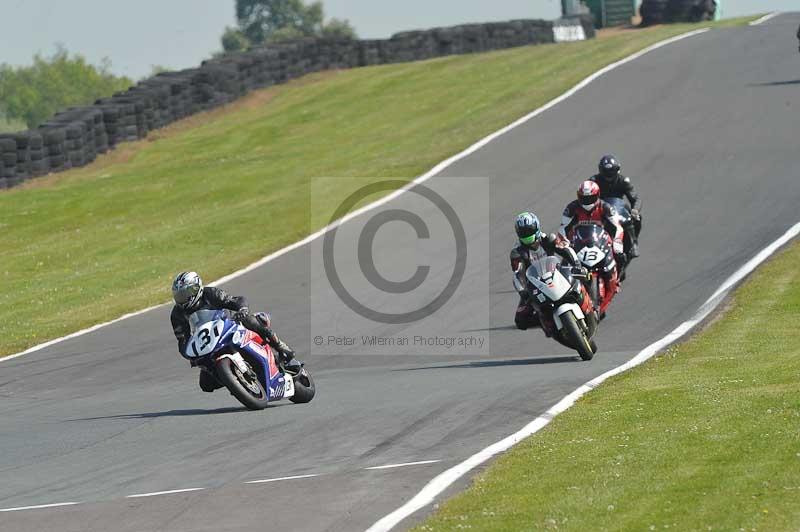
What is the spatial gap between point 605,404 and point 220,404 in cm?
414

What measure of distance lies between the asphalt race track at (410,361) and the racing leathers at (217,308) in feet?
1.92

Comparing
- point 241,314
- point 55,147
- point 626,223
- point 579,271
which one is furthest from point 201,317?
point 55,147

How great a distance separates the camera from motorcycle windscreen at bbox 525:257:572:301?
14398 millimetres

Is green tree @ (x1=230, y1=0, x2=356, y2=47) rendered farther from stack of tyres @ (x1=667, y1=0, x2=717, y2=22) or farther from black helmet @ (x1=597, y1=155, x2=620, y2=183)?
black helmet @ (x1=597, y1=155, x2=620, y2=183)

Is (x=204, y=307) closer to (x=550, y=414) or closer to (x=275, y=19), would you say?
(x=550, y=414)

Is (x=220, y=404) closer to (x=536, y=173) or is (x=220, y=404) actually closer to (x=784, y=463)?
(x=784, y=463)

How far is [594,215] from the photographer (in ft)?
58.0

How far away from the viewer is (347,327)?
58.7 feet

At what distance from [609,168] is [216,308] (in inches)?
318

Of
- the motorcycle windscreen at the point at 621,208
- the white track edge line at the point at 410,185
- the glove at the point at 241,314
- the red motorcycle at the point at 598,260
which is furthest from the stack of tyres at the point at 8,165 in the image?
the glove at the point at 241,314

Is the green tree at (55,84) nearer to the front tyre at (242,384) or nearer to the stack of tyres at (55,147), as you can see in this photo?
the stack of tyres at (55,147)

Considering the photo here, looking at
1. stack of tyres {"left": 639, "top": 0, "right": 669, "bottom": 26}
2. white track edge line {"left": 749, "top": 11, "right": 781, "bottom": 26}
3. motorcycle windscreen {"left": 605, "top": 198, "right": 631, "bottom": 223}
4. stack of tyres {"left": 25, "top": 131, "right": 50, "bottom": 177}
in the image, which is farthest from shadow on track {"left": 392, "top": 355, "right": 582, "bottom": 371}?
stack of tyres {"left": 639, "top": 0, "right": 669, "bottom": 26}

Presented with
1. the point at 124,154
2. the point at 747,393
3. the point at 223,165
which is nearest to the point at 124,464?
the point at 747,393

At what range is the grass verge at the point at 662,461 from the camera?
732 cm
